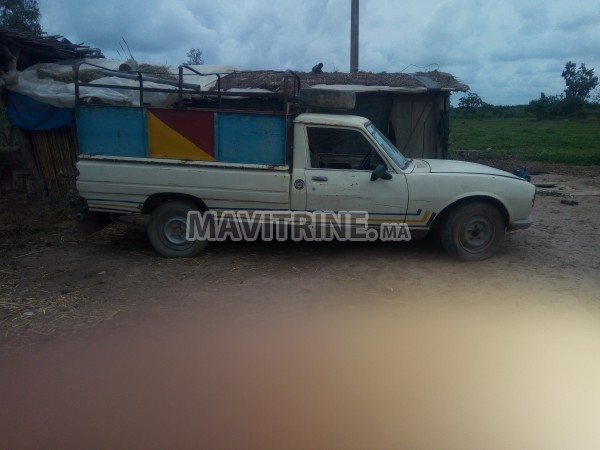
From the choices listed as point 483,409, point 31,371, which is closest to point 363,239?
point 483,409

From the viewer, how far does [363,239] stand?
6312 millimetres

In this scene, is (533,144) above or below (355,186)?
above

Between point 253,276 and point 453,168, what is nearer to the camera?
point 253,276

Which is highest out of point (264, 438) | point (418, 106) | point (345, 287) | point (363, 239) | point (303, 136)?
point (418, 106)

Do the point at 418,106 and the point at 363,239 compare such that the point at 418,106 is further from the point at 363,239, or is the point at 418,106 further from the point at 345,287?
the point at 345,287

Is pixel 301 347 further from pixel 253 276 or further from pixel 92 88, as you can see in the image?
pixel 92 88

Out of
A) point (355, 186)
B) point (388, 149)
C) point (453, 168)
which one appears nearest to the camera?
point (355, 186)

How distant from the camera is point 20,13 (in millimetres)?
18391

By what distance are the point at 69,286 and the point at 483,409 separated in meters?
4.21

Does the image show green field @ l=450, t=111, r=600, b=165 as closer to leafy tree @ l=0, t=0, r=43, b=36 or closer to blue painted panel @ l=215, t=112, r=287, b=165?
blue painted panel @ l=215, t=112, r=287, b=165

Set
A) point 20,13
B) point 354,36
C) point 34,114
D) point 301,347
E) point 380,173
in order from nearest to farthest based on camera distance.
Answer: point 301,347, point 380,173, point 34,114, point 354,36, point 20,13

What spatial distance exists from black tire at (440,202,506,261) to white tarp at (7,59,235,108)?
361 cm

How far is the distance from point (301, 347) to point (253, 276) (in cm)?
191

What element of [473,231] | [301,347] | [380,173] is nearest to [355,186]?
[380,173]
